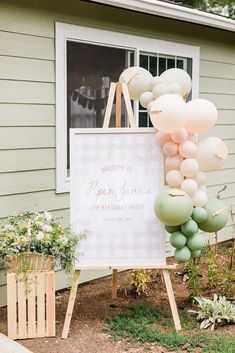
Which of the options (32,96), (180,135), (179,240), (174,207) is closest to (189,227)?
(179,240)

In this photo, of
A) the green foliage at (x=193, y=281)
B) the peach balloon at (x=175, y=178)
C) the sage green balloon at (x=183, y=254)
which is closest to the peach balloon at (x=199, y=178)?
the peach balloon at (x=175, y=178)

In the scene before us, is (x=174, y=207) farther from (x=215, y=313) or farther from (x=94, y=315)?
(x=94, y=315)

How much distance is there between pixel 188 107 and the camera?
3.50m

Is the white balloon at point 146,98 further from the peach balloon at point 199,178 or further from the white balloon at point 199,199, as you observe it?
the white balloon at point 199,199

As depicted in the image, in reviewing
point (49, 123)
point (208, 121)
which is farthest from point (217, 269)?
point (49, 123)

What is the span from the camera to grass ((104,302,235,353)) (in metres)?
3.44

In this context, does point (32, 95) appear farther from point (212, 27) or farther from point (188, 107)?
point (212, 27)

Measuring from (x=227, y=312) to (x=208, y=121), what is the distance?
1356 millimetres

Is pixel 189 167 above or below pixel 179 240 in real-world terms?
above

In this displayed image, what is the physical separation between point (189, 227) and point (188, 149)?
511mm

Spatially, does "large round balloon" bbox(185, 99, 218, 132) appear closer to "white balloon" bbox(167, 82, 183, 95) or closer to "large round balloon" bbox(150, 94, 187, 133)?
"large round balloon" bbox(150, 94, 187, 133)

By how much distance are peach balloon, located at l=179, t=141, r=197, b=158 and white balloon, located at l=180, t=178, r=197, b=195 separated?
0.17 m

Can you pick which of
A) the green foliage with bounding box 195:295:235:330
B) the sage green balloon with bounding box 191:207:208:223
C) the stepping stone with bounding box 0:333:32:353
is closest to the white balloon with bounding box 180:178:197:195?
the sage green balloon with bounding box 191:207:208:223

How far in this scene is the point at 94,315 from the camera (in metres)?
4.02
